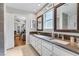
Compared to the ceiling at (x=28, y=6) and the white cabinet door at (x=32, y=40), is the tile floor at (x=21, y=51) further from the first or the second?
the ceiling at (x=28, y=6)

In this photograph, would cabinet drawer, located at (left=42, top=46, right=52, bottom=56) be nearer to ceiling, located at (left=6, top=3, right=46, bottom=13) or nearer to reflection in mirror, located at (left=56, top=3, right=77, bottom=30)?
reflection in mirror, located at (left=56, top=3, right=77, bottom=30)

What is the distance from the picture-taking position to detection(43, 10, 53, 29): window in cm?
216

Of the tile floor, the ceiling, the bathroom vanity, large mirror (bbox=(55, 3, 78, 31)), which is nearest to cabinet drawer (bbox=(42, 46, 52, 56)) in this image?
the bathroom vanity

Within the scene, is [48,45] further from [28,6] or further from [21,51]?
[28,6]

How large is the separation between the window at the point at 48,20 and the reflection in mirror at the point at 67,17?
0.56 feet

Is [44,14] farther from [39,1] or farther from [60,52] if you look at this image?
[60,52]

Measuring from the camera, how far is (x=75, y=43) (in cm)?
190

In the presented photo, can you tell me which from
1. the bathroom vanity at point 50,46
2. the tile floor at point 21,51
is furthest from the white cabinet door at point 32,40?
the tile floor at point 21,51

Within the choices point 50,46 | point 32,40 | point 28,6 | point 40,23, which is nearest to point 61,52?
point 50,46

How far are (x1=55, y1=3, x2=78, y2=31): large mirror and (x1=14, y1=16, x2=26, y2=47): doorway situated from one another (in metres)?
0.62

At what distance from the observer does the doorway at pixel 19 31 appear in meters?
2.01

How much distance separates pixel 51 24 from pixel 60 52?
1.82ft

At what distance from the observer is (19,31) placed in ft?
6.64

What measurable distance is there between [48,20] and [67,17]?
34cm
